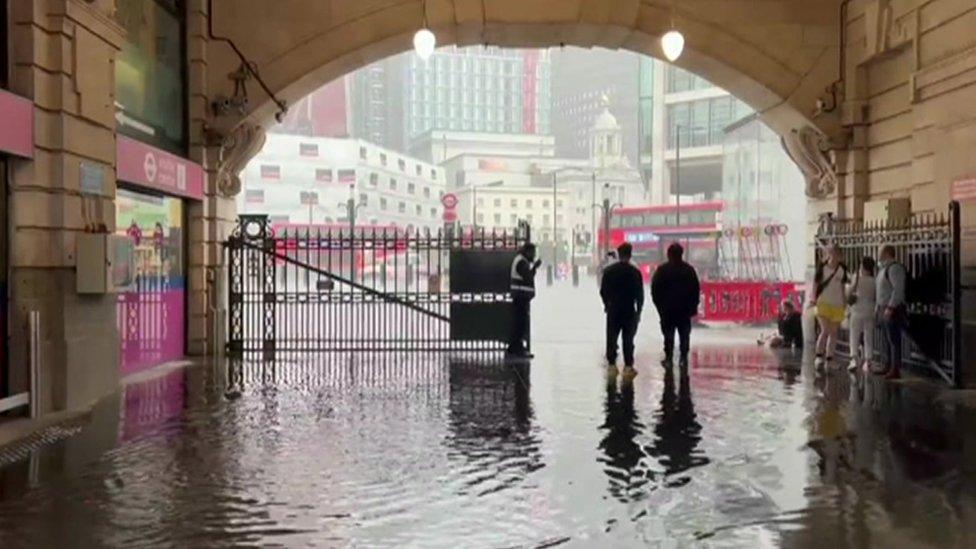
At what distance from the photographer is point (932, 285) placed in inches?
506

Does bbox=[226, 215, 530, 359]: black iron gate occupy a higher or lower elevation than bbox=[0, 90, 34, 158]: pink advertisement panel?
lower

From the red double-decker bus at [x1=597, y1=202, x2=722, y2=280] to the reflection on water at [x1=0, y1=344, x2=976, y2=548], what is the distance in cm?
3736

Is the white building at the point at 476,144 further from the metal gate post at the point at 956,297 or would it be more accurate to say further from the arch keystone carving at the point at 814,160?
the metal gate post at the point at 956,297

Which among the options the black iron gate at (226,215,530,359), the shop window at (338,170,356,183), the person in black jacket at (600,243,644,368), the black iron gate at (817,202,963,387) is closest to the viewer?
the black iron gate at (817,202,963,387)

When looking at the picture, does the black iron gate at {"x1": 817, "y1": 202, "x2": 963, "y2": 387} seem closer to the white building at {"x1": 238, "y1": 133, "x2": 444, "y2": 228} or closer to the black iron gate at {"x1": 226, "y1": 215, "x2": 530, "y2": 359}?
the black iron gate at {"x1": 226, "y1": 215, "x2": 530, "y2": 359}

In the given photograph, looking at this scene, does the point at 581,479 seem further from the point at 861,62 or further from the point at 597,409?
the point at 861,62

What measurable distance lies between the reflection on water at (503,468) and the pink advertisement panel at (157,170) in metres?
2.87

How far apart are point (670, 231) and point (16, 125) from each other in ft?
146

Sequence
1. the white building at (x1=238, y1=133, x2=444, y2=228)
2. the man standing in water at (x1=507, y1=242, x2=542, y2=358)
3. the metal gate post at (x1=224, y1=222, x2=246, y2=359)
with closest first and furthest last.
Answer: the man standing in water at (x1=507, y1=242, x2=542, y2=358) → the metal gate post at (x1=224, y1=222, x2=246, y2=359) → the white building at (x1=238, y1=133, x2=444, y2=228)

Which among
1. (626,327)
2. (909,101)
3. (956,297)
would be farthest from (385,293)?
(956,297)

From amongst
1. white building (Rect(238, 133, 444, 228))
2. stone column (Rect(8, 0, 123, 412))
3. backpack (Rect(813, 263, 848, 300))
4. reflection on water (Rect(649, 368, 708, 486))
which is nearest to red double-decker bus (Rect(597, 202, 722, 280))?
white building (Rect(238, 133, 444, 228))

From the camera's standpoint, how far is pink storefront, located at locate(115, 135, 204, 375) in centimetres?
1320

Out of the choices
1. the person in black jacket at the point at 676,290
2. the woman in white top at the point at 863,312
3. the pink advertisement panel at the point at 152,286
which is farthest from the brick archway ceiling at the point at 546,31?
the person in black jacket at the point at 676,290

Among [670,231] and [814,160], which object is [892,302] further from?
[670,231]
